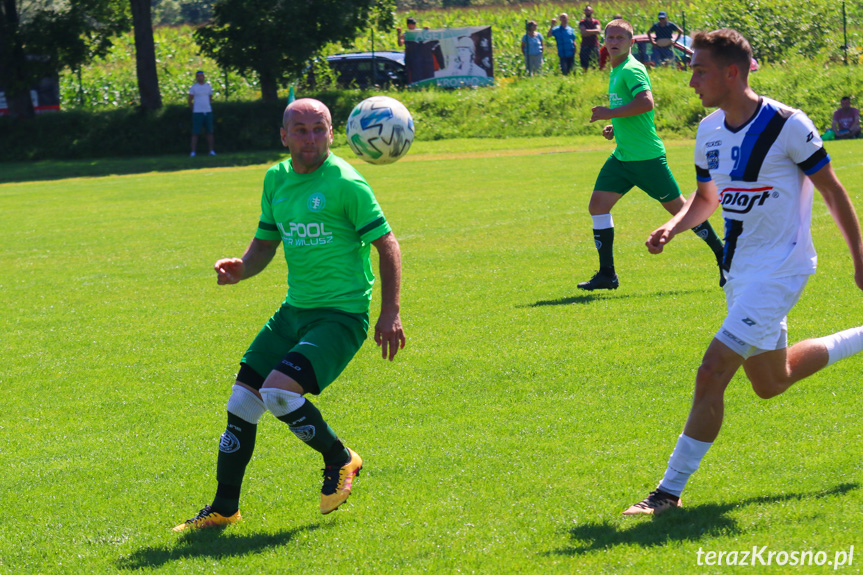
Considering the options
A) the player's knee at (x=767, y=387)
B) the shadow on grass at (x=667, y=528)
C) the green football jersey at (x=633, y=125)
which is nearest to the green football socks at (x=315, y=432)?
the shadow on grass at (x=667, y=528)

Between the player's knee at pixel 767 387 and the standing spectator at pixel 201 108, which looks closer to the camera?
the player's knee at pixel 767 387

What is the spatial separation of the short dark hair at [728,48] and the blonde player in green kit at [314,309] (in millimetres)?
1737

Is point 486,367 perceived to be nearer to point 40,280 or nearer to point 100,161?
point 40,280

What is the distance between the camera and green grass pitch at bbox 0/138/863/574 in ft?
14.6

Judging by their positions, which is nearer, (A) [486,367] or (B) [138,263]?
(A) [486,367]

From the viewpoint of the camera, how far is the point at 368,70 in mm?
34688

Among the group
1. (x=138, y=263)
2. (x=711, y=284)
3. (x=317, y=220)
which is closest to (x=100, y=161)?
(x=138, y=263)

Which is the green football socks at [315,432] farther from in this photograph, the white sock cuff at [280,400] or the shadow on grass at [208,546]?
the shadow on grass at [208,546]

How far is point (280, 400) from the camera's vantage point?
4613mm

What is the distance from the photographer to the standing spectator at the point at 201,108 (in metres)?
29.7

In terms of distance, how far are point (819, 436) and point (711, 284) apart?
15.1 feet

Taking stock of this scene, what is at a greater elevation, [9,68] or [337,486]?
[9,68]

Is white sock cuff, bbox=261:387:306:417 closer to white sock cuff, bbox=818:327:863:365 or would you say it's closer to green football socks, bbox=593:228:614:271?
white sock cuff, bbox=818:327:863:365

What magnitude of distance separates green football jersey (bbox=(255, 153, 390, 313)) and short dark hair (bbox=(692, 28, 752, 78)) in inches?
68.6
